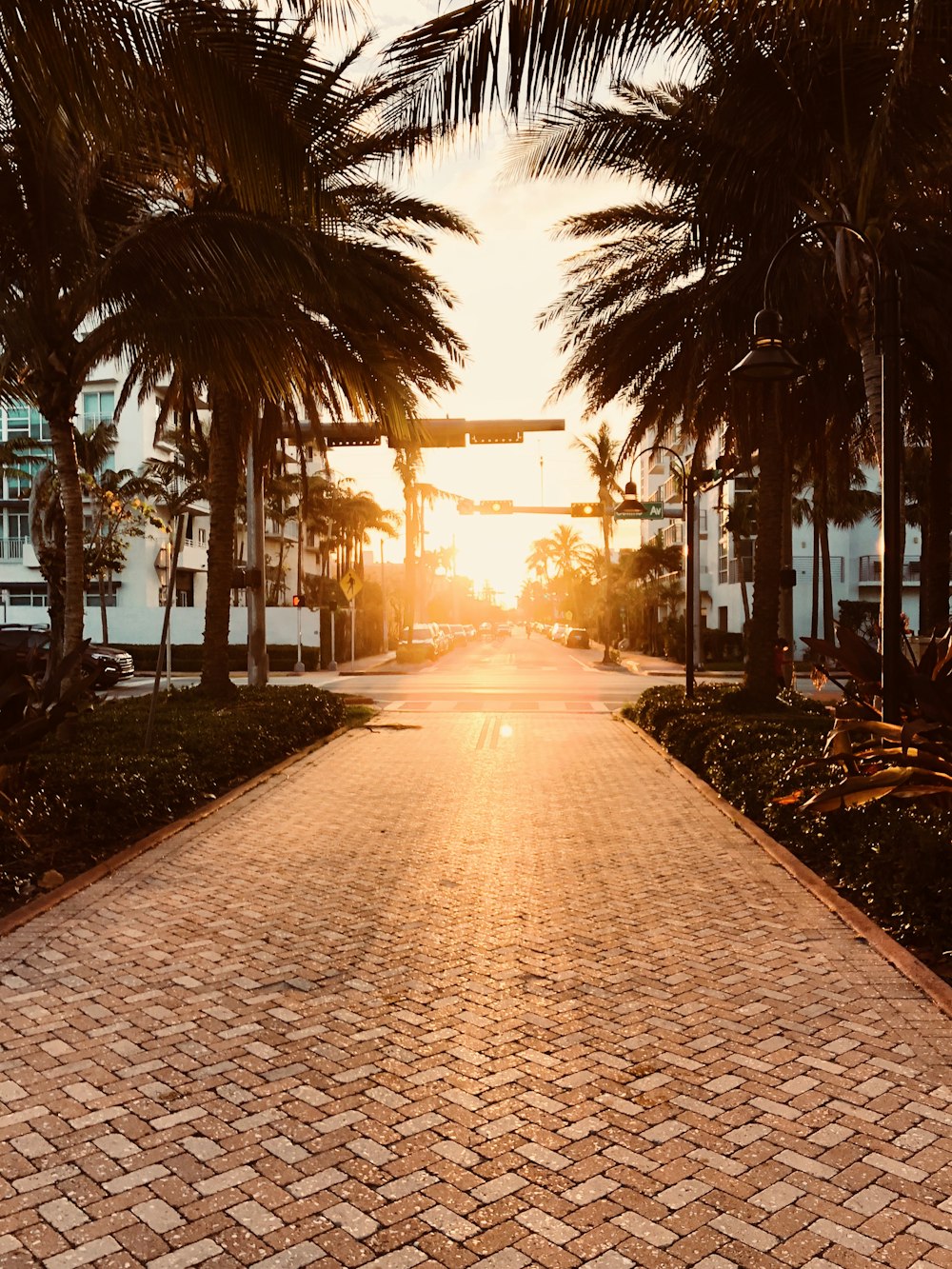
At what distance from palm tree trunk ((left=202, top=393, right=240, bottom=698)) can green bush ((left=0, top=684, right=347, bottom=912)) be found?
908 millimetres

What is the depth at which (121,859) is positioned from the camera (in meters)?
7.98

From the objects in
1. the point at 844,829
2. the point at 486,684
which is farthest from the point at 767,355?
the point at 486,684

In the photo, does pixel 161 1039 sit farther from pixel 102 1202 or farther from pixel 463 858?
pixel 463 858

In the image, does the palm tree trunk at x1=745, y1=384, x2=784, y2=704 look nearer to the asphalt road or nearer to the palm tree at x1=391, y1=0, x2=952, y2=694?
the palm tree at x1=391, y1=0, x2=952, y2=694

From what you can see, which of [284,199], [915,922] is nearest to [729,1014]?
[915,922]

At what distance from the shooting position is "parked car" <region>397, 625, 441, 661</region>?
4675cm

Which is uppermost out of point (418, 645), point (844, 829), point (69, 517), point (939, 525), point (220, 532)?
point (939, 525)

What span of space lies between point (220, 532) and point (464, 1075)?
14.3 metres

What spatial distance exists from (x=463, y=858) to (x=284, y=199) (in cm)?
468

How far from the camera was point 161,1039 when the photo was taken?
457cm

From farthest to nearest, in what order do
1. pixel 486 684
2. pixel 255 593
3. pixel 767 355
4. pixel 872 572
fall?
pixel 872 572, pixel 486 684, pixel 255 593, pixel 767 355

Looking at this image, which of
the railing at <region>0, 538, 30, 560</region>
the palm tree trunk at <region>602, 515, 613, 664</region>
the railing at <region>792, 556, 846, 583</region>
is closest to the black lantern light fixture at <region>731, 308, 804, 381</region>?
the palm tree trunk at <region>602, 515, 613, 664</region>

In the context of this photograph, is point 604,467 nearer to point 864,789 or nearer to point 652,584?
point 652,584

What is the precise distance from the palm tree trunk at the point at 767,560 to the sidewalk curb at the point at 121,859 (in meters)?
7.29
